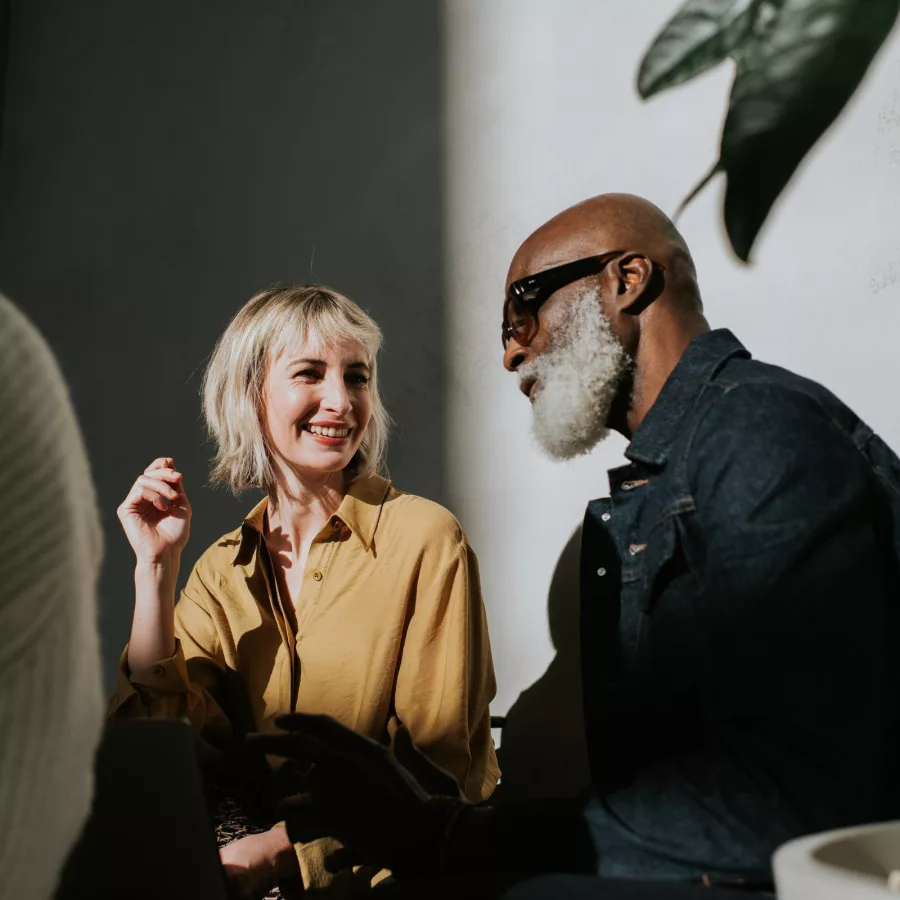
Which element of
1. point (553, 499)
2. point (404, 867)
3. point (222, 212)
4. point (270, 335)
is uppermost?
point (222, 212)

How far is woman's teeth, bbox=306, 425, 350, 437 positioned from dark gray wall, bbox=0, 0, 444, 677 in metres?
0.27

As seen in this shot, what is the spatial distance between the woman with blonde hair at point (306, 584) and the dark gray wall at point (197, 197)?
263 mm

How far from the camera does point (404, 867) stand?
1300mm

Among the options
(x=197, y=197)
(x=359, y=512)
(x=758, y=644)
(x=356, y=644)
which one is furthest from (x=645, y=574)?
(x=197, y=197)

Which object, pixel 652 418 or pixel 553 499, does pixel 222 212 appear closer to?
pixel 553 499

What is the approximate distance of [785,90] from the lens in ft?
6.64

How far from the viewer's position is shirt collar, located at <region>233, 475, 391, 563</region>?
1991 millimetres

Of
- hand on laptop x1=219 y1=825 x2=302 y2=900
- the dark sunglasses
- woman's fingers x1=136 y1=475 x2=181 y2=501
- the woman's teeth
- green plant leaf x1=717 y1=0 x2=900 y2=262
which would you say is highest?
green plant leaf x1=717 y1=0 x2=900 y2=262

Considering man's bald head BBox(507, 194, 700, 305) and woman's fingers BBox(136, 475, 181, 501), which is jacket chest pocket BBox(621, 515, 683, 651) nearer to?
man's bald head BBox(507, 194, 700, 305)

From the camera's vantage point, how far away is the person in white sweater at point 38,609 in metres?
0.50

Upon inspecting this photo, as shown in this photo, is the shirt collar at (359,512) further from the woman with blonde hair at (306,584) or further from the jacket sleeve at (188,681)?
the jacket sleeve at (188,681)

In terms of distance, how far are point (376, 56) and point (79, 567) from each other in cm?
207

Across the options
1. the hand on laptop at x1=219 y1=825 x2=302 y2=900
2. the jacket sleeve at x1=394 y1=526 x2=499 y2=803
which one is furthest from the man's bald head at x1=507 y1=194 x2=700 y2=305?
the hand on laptop at x1=219 y1=825 x2=302 y2=900

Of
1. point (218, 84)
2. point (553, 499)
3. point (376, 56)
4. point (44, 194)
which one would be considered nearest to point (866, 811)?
point (553, 499)
